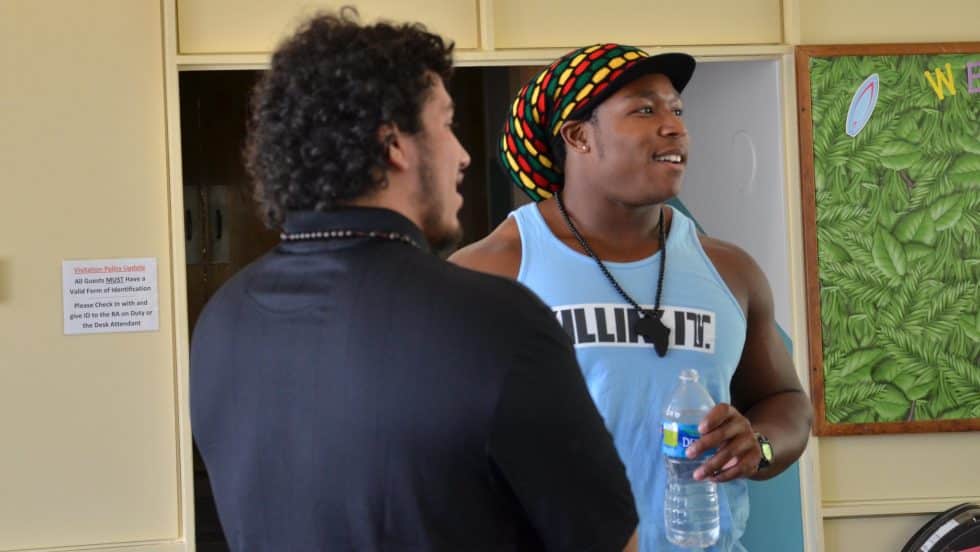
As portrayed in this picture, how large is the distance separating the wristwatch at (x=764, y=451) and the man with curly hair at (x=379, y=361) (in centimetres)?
68

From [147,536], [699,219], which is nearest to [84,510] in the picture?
[147,536]

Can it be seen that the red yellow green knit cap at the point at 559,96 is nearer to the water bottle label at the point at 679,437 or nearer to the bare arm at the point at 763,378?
the bare arm at the point at 763,378

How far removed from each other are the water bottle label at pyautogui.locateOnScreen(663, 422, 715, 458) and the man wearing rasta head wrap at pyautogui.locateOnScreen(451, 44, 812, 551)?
5 cm

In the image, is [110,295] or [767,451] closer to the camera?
[767,451]

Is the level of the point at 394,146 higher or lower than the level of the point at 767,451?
higher

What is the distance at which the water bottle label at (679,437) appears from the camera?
1750 mm

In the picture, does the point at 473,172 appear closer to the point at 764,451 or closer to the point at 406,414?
the point at 764,451

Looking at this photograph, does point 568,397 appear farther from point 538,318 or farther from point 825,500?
point 825,500

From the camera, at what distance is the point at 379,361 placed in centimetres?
112

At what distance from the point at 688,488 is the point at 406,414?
89 cm

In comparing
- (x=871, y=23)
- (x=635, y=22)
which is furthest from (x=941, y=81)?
(x=635, y=22)

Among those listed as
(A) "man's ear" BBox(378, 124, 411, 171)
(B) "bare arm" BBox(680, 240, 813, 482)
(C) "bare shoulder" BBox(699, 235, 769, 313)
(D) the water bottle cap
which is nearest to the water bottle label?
(D) the water bottle cap

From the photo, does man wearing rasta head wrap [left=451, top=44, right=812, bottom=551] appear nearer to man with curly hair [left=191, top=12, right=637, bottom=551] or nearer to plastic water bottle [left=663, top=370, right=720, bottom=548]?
plastic water bottle [left=663, top=370, right=720, bottom=548]

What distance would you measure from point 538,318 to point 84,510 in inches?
118
